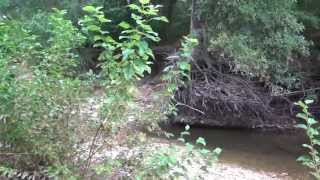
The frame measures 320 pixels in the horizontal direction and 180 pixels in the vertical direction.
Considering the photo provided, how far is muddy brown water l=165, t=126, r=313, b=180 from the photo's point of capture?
966 centimetres

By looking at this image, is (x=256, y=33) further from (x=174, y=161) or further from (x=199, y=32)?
(x=174, y=161)

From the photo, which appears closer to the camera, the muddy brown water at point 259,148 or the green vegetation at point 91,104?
the green vegetation at point 91,104

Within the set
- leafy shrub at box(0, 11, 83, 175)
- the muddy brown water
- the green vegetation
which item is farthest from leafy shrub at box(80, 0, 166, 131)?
the muddy brown water

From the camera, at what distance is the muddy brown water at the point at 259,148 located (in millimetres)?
9663

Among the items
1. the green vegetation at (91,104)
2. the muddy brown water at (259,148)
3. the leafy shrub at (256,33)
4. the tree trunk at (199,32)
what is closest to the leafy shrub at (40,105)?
the green vegetation at (91,104)

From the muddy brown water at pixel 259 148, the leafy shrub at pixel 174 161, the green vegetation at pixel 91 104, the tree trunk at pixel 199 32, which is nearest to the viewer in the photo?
the leafy shrub at pixel 174 161

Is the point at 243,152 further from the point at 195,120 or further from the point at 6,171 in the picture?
the point at 6,171

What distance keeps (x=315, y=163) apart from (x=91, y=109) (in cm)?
198

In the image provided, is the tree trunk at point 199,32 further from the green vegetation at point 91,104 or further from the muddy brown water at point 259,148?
the green vegetation at point 91,104

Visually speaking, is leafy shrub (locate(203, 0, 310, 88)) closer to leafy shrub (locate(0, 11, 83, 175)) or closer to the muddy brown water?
the muddy brown water

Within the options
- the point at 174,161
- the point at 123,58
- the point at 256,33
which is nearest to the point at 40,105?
the point at 123,58

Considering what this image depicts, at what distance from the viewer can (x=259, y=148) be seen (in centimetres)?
1145

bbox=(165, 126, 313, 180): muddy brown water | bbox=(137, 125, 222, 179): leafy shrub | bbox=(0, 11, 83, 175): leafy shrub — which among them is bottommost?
bbox=(165, 126, 313, 180): muddy brown water

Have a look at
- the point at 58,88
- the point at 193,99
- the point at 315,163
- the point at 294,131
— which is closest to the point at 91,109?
the point at 58,88
